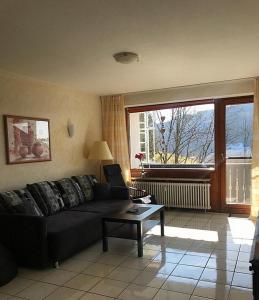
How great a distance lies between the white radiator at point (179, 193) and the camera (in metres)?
5.10

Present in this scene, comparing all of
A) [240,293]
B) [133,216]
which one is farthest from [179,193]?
[240,293]

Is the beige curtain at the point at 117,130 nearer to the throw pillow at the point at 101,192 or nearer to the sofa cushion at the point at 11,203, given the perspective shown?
the throw pillow at the point at 101,192

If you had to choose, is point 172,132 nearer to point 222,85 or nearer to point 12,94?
point 222,85

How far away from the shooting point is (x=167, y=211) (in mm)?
5375

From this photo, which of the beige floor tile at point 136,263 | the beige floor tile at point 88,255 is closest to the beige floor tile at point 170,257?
the beige floor tile at point 136,263

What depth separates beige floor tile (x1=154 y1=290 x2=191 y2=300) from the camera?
2.42m

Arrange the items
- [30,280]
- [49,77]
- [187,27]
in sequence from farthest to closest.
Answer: [49,77] < [30,280] < [187,27]

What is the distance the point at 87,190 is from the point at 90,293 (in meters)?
2.22

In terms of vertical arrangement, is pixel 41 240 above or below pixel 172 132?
below

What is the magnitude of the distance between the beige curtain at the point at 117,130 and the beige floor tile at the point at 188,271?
9.20 ft

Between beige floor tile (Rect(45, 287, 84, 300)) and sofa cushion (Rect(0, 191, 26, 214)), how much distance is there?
100cm

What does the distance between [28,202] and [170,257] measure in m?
1.76

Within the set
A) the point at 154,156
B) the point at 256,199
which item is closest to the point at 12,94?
the point at 154,156

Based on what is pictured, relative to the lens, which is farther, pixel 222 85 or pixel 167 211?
pixel 167 211
